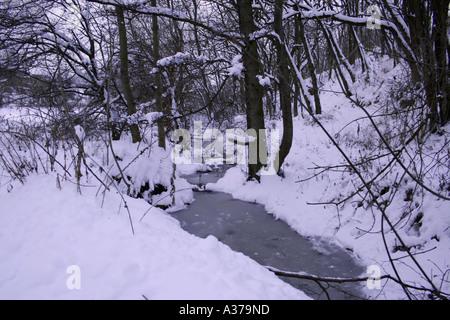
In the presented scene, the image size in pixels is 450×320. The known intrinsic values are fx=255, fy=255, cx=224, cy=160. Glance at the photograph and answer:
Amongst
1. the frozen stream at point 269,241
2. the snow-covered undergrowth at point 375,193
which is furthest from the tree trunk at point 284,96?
the frozen stream at point 269,241

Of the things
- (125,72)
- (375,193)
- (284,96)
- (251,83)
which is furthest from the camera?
(125,72)

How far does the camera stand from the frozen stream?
12.8 feet

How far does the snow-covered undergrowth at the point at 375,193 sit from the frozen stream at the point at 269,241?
0.86ft

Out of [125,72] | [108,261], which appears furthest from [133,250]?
[125,72]

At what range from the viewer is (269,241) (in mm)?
5121

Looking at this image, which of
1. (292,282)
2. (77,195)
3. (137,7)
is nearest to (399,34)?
(292,282)

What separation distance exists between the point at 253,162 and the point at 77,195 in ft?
18.2

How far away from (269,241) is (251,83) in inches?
177

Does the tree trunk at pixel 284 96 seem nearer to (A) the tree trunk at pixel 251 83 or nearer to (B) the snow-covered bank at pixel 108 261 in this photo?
(A) the tree trunk at pixel 251 83

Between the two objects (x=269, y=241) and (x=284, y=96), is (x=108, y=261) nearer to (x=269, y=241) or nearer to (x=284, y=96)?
(x=269, y=241)

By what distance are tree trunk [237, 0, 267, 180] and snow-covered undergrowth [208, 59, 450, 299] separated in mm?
967

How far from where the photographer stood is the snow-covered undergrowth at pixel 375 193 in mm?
3045

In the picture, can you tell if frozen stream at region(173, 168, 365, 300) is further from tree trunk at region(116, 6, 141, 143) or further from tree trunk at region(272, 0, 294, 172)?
tree trunk at region(116, 6, 141, 143)
